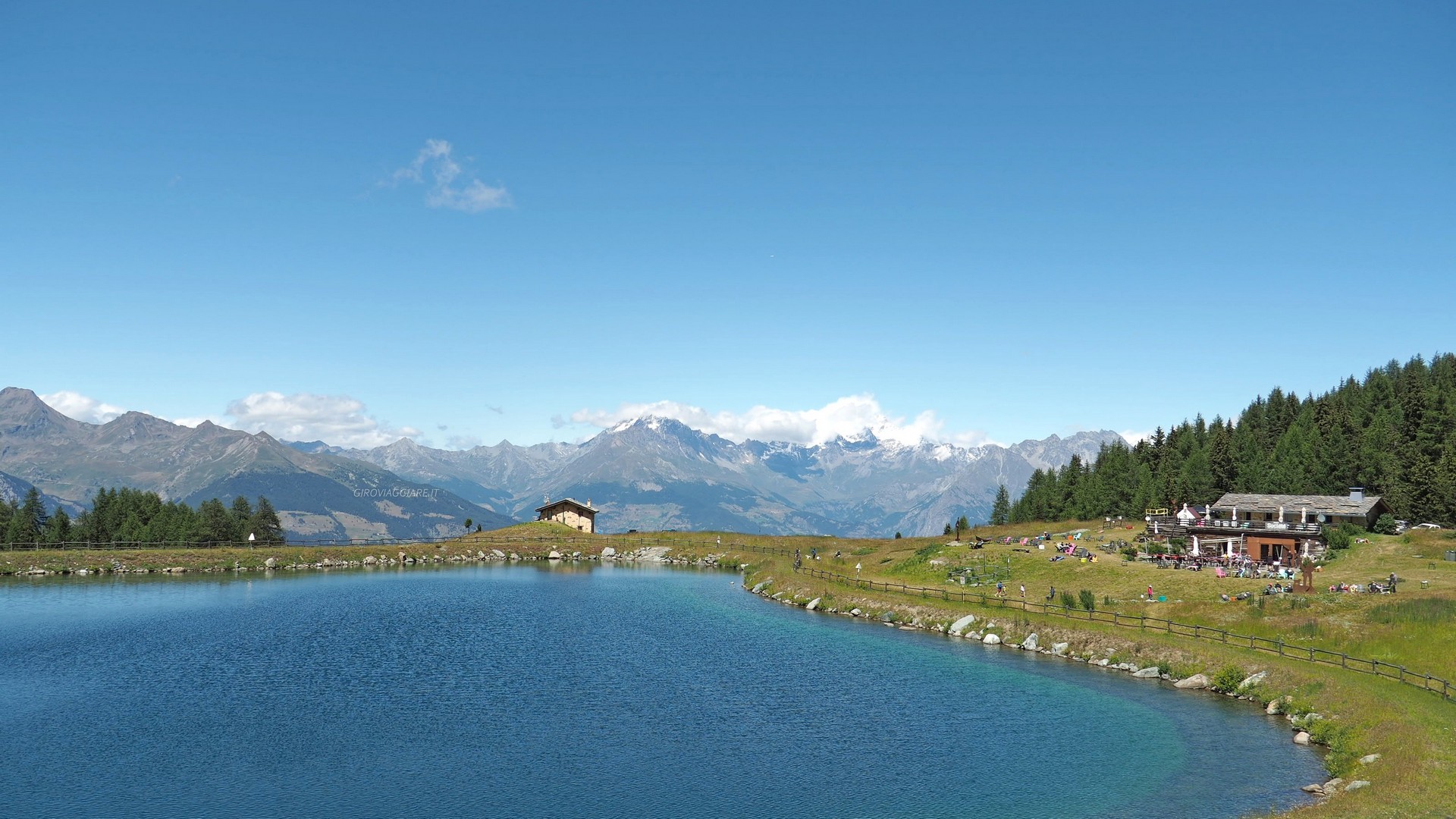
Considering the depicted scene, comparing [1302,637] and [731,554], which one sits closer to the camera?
[1302,637]

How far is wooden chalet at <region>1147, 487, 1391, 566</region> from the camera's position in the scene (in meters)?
97.2

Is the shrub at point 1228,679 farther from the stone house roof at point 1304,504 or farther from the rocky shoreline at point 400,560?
the rocky shoreline at point 400,560

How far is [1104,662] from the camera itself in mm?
67312

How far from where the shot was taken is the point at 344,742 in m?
45.0

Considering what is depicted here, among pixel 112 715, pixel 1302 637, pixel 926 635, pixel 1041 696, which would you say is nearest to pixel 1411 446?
pixel 1302 637

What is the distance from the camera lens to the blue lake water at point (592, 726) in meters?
37.9

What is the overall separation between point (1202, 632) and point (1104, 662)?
873 cm

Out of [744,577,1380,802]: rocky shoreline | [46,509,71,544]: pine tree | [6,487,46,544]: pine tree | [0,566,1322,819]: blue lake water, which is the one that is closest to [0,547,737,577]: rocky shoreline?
[46,509,71,544]: pine tree

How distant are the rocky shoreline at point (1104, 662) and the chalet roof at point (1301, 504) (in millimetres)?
52149

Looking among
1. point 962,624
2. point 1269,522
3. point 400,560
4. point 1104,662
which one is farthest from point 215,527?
point 1269,522

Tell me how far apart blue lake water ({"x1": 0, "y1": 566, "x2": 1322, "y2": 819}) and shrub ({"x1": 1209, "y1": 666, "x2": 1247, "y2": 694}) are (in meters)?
2.83

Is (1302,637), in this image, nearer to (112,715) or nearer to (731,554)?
(112,715)

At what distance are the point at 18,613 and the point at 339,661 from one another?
46607 millimetres

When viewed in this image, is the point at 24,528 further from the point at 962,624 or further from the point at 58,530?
the point at 962,624
